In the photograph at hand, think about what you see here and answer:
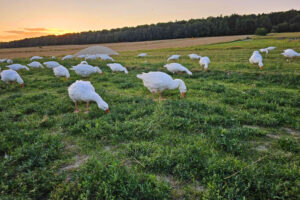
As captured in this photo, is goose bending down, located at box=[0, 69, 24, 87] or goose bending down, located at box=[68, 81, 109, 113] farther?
goose bending down, located at box=[0, 69, 24, 87]

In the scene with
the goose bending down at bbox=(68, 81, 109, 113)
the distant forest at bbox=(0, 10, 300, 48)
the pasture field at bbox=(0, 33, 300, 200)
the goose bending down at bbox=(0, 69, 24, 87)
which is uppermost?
the distant forest at bbox=(0, 10, 300, 48)

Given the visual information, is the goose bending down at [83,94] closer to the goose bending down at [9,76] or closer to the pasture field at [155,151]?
the pasture field at [155,151]

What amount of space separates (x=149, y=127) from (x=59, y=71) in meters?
9.49

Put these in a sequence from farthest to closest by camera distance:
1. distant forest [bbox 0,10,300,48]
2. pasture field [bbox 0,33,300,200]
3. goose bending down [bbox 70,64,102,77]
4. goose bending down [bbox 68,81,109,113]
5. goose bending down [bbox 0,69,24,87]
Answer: distant forest [bbox 0,10,300,48], goose bending down [bbox 70,64,102,77], goose bending down [bbox 0,69,24,87], goose bending down [bbox 68,81,109,113], pasture field [bbox 0,33,300,200]

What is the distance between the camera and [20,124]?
5184mm

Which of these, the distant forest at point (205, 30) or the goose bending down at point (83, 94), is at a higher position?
the distant forest at point (205, 30)

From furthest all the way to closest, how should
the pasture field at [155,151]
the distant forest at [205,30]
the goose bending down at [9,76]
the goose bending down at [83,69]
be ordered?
the distant forest at [205,30] < the goose bending down at [83,69] < the goose bending down at [9,76] < the pasture field at [155,151]

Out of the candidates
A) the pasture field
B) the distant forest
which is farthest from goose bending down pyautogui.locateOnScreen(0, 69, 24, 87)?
the distant forest

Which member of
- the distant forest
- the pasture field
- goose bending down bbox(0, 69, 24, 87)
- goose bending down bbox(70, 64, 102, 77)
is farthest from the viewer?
the distant forest

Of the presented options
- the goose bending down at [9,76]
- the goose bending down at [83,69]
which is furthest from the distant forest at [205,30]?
the goose bending down at [9,76]

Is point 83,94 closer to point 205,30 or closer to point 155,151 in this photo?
point 155,151

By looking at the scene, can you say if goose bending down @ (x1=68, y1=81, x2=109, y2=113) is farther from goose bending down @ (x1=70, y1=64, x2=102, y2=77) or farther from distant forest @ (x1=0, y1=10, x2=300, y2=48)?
distant forest @ (x1=0, y1=10, x2=300, y2=48)

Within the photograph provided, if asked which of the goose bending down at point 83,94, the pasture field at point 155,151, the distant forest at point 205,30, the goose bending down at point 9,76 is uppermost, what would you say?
the distant forest at point 205,30

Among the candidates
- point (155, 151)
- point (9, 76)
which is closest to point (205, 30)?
point (9, 76)
